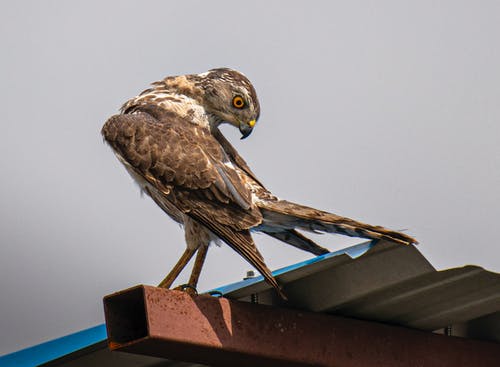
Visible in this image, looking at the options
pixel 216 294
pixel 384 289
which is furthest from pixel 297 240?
pixel 384 289

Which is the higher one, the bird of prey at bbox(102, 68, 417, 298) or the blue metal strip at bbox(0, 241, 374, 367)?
the bird of prey at bbox(102, 68, 417, 298)

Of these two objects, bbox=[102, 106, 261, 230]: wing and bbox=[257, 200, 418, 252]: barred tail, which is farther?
bbox=[102, 106, 261, 230]: wing

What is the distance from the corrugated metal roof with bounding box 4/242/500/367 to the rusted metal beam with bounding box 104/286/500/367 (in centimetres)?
8

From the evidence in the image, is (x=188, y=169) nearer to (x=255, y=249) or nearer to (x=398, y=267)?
(x=255, y=249)

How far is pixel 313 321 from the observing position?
16.3 ft

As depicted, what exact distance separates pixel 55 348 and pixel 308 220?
1497 mm

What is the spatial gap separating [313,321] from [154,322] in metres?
0.90

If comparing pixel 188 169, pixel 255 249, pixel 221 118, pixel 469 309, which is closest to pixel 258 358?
pixel 255 249

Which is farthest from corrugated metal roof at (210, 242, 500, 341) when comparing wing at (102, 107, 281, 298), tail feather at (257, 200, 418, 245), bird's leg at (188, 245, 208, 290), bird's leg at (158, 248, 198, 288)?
bird's leg at (158, 248, 198, 288)

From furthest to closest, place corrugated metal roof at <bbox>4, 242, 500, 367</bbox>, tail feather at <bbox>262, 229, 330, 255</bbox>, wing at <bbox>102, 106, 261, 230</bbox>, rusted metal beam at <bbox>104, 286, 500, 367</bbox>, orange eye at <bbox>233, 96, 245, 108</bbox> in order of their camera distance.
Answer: orange eye at <bbox>233, 96, 245, 108</bbox>
tail feather at <bbox>262, 229, 330, 255</bbox>
wing at <bbox>102, 106, 261, 230</bbox>
corrugated metal roof at <bbox>4, 242, 500, 367</bbox>
rusted metal beam at <bbox>104, 286, 500, 367</bbox>

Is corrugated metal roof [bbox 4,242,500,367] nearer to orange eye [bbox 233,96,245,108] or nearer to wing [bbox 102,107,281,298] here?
wing [bbox 102,107,281,298]

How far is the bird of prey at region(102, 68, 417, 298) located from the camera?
18.4ft

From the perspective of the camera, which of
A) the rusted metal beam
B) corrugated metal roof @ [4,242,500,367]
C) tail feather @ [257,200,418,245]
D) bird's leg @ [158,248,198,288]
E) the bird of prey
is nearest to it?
the rusted metal beam

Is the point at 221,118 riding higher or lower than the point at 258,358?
higher
